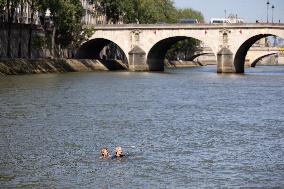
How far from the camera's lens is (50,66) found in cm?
9925

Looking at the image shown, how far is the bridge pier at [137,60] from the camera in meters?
117

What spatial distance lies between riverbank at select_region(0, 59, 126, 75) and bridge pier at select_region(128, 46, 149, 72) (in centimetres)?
487

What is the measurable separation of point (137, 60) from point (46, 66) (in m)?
22.7

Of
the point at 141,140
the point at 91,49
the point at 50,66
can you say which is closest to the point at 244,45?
the point at 91,49

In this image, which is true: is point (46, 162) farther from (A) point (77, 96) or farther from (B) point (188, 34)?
(B) point (188, 34)

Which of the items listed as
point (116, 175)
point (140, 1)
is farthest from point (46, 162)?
point (140, 1)

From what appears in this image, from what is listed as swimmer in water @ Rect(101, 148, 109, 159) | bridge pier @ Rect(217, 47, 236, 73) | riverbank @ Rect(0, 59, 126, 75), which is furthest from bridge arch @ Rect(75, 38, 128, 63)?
swimmer in water @ Rect(101, 148, 109, 159)

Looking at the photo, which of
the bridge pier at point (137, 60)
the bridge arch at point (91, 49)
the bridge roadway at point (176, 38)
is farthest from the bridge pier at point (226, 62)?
the bridge arch at point (91, 49)

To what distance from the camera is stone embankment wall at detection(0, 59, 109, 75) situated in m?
86.7

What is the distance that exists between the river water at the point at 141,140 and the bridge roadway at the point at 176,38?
52.3m

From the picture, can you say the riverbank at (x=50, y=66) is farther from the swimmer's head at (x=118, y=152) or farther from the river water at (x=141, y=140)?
the swimmer's head at (x=118, y=152)

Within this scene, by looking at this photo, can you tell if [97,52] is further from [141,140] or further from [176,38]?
[141,140]

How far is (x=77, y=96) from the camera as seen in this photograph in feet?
185

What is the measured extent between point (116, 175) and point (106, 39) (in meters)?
94.1
